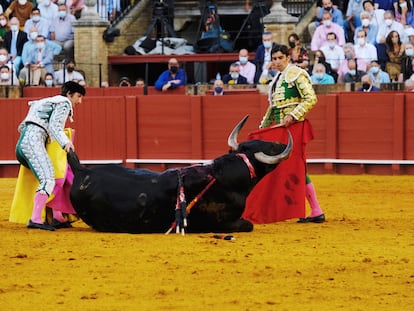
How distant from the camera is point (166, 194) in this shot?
32.9ft

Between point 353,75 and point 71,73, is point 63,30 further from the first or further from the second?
point 353,75

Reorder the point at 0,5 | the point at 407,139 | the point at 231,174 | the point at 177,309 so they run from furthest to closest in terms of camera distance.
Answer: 1. the point at 0,5
2. the point at 407,139
3. the point at 231,174
4. the point at 177,309

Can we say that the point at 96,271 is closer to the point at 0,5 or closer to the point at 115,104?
the point at 115,104

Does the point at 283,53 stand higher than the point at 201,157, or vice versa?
the point at 283,53

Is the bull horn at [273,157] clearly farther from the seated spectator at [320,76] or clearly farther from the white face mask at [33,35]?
the white face mask at [33,35]

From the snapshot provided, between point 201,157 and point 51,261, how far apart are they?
8852mm

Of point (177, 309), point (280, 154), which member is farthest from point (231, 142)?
point (177, 309)

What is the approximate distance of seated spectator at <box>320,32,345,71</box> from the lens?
1817 centimetres

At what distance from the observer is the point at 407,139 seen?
1680 centimetres

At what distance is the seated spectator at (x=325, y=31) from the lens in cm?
1848

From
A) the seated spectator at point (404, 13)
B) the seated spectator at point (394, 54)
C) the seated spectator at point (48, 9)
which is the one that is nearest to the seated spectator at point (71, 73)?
the seated spectator at point (48, 9)

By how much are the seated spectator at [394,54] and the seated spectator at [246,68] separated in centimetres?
188

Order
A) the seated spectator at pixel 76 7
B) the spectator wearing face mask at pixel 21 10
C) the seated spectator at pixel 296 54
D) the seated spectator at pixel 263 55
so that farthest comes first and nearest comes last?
the seated spectator at pixel 76 7 → the spectator wearing face mask at pixel 21 10 → the seated spectator at pixel 263 55 → the seated spectator at pixel 296 54

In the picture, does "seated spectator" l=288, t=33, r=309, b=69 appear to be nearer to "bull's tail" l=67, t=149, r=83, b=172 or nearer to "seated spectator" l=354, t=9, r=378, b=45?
"seated spectator" l=354, t=9, r=378, b=45
